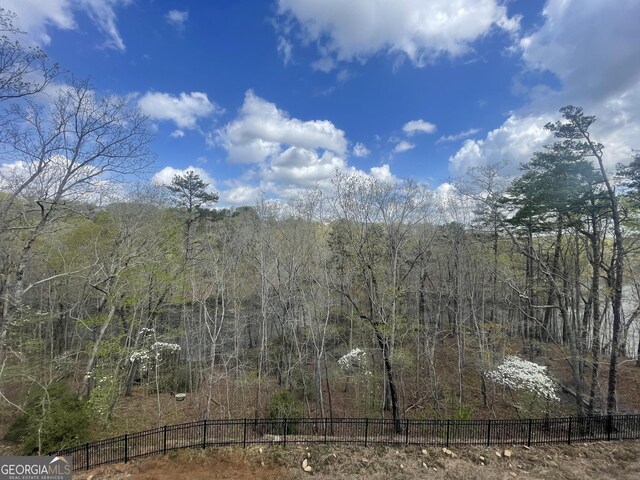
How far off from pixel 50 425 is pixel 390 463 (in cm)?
1000

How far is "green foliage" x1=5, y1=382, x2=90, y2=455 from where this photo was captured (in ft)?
31.7

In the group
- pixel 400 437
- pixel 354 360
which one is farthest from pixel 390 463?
pixel 354 360

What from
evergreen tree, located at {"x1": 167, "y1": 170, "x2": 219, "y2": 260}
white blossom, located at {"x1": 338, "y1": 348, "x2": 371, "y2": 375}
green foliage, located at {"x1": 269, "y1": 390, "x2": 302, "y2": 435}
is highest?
evergreen tree, located at {"x1": 167, "y1": 170, "x2": 219, "y2": 260}

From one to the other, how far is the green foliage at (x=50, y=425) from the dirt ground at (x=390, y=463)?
2041mm

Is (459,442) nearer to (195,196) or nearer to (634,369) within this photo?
(634,369)

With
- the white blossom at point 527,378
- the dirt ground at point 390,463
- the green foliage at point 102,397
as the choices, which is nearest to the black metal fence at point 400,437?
the dirt ground at point 390,463

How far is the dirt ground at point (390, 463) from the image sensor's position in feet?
26.5

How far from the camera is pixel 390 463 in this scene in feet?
27.8

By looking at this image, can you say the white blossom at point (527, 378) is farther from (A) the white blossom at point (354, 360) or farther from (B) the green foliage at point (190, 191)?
(B) the green foliage at point (190, 191)

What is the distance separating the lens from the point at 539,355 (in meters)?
19.7

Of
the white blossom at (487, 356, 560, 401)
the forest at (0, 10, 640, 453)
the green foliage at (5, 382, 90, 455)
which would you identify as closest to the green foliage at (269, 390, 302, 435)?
the forest at (0, 10, 640, 453)

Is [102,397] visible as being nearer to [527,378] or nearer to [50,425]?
[50,425]

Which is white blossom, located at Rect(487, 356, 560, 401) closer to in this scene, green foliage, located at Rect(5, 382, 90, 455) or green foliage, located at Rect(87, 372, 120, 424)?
green foliage, located at Rect(87, 372, 120, 424)

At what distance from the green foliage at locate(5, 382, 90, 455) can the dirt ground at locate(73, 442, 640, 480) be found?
80.4 inches
